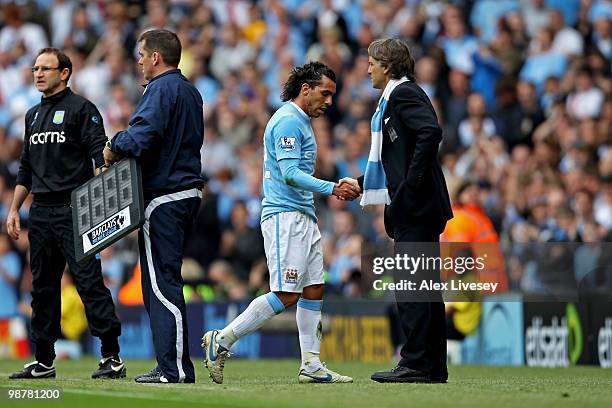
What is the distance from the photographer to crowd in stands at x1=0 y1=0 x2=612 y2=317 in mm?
16453

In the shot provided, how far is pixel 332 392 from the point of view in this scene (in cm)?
891

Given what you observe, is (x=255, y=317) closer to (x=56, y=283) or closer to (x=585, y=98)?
(x=56, y=283)

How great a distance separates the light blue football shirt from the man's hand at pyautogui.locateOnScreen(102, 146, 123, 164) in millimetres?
1134

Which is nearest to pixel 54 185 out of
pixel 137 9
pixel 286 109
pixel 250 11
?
pixel 286 109

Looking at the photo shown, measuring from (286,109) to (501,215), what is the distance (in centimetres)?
683

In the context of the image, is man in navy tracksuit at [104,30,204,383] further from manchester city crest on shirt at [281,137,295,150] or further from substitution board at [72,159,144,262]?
manchester city crest on shirt at [281,137,295,150]

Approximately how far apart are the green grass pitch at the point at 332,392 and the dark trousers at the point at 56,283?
401mm

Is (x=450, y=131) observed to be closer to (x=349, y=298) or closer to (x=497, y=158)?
(x=497, y=158)

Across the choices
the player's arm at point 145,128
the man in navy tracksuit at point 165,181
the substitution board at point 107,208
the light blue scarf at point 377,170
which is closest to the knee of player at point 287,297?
the man in navy tracksuit at point 165,181

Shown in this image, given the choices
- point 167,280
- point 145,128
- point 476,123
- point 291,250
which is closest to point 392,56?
point 291,250

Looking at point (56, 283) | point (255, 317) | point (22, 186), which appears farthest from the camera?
point (22, 186)

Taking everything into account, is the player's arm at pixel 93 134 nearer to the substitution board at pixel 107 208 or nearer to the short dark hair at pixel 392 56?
the substitution board at pixel 107 208

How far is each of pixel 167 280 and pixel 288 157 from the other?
1.25 m

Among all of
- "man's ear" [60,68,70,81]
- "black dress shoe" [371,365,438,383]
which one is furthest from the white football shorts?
"man's ear" [60,68,70,81]
